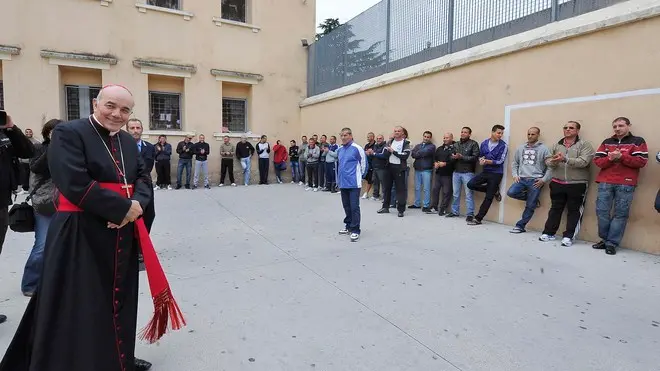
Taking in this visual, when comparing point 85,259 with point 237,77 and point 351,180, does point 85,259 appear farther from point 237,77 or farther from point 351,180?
point 237,77

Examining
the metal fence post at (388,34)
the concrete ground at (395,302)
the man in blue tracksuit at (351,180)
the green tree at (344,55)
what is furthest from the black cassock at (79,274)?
the green tree at (344,55)

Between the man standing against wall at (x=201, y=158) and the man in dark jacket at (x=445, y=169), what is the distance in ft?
26.6

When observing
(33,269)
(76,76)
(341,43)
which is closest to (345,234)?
(33,269)

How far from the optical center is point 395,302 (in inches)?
145

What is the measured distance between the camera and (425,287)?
4.08m

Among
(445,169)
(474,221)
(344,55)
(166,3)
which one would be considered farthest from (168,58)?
(474,221)

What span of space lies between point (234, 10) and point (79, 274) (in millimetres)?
14785

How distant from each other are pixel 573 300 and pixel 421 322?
1655 millimetres

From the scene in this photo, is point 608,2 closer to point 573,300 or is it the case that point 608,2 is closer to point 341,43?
point 573,300

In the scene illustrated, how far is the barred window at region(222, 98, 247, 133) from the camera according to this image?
592 inches

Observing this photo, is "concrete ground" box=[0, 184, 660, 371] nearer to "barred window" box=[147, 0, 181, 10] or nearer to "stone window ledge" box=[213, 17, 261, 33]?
"stone window ledge" box=[213, 17, 261, 33]

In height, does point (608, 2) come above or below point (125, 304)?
above

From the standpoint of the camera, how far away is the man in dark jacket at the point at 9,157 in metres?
3.23

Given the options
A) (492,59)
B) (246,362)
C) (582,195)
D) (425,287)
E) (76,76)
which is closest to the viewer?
(246,362)
